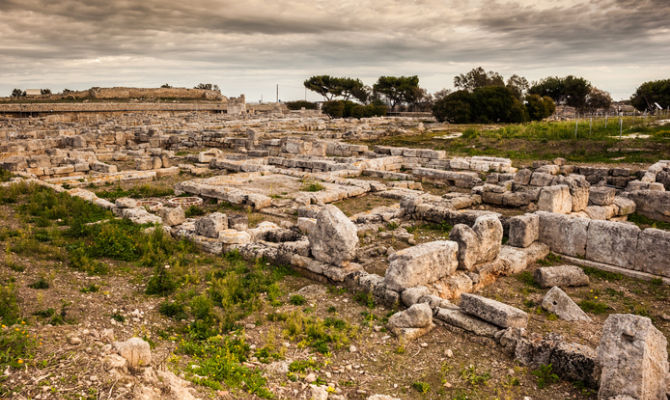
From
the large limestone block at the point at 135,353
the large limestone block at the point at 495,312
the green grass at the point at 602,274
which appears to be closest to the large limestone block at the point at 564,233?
the green grass at the point at 602,274

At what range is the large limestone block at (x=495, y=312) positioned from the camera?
619 centimetres

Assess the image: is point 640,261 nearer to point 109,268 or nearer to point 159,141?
point 109,268

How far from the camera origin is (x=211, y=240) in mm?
9953

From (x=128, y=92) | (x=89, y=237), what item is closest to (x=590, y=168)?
(x=89, y=237)

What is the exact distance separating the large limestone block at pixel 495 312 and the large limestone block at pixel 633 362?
136cm

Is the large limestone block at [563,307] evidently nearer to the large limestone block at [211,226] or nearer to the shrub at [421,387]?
the shrub at [421,387]

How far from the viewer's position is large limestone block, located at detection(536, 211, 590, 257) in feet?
30.6

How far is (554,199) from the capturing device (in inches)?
441

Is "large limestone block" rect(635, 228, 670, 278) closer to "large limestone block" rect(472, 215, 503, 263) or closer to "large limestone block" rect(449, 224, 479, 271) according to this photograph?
"large limestone block" rect(472, 215, 503, 263)

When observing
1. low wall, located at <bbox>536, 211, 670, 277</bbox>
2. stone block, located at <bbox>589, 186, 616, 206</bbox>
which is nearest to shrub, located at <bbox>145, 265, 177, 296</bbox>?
low wall, located at <bbox>536, 211, 670, 277</bbox>

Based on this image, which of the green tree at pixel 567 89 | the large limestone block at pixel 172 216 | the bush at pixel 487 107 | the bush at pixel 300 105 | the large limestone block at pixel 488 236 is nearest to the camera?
the large limestone block at pixel 488 236

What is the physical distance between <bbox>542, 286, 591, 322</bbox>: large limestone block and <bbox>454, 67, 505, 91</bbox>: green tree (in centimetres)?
5777

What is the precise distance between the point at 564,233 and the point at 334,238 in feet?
16.7

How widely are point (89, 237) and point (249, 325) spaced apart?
216 inches
